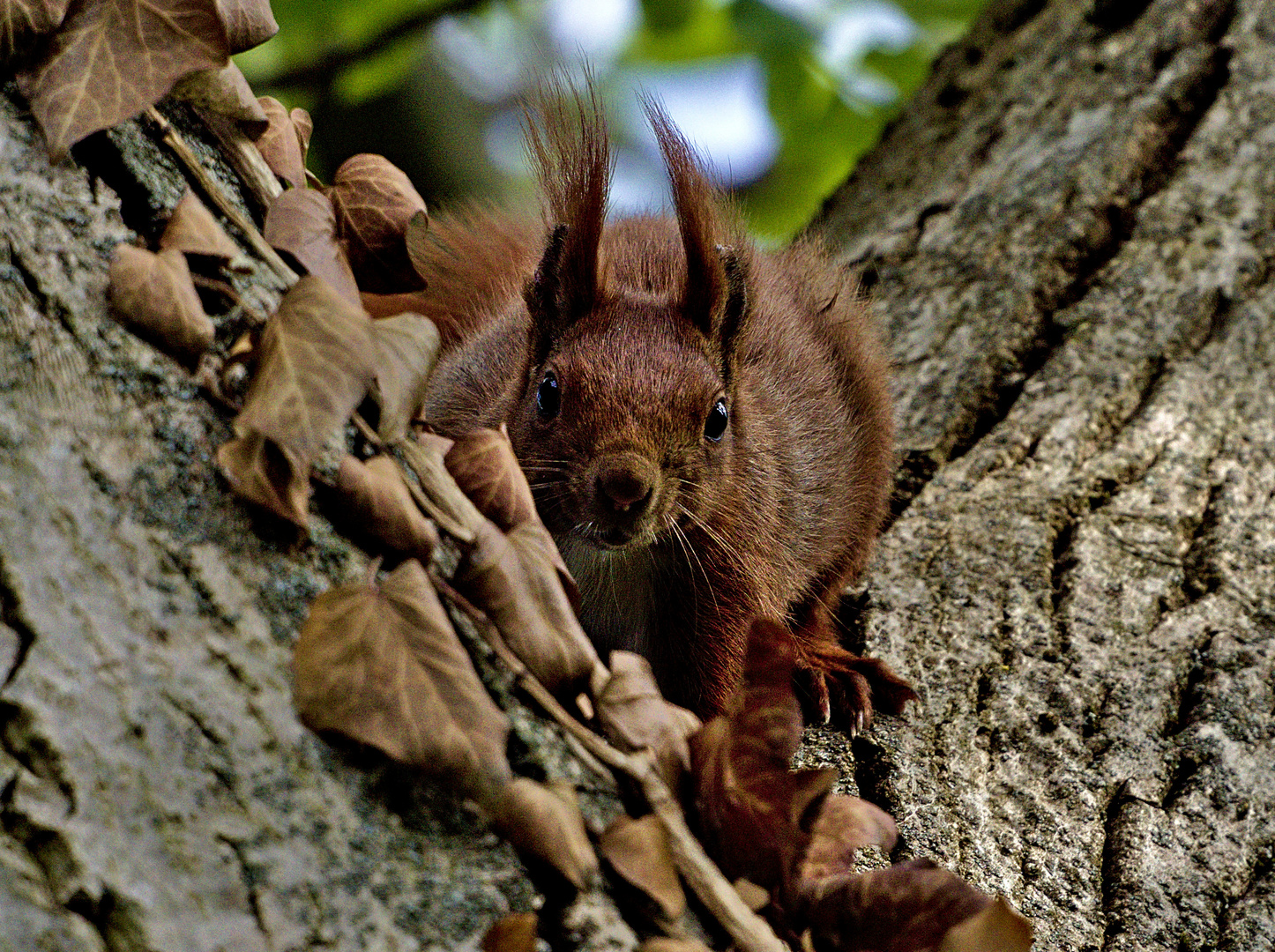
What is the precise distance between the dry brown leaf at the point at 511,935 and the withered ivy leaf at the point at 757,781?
0.22 meters

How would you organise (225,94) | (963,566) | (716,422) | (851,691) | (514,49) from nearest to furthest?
(225,94)
(851,691)
(963,566)
(716,422)
(514,49)

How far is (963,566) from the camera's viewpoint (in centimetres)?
226

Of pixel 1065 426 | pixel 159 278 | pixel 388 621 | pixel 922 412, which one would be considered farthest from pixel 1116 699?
pixel 159 278

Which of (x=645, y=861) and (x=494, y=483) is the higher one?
(x=494, y=483)

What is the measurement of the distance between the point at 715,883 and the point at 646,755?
12 centimetres

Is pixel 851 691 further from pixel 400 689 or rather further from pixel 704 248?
pixel 400 689

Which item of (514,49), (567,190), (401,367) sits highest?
(514,49)

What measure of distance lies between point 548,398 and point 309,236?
3.44ft

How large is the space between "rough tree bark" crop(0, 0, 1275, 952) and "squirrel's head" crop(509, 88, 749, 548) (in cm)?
42

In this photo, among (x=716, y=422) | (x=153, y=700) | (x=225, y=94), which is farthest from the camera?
(x=716, y=422)

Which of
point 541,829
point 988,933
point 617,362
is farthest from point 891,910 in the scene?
point 617,362

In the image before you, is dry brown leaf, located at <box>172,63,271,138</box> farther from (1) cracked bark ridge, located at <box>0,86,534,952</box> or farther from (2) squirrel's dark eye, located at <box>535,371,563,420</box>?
(2) squirrel's dark eye, located at <box>535,371,563,420</box>

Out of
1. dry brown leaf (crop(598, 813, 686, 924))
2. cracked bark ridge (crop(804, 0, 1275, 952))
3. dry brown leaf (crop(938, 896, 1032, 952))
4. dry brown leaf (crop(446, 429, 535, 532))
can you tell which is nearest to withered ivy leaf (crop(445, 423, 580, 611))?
dry brown leaf (crop(446, 429, 535, 532))

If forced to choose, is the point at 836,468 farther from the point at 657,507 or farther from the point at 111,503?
the point at 111,503
